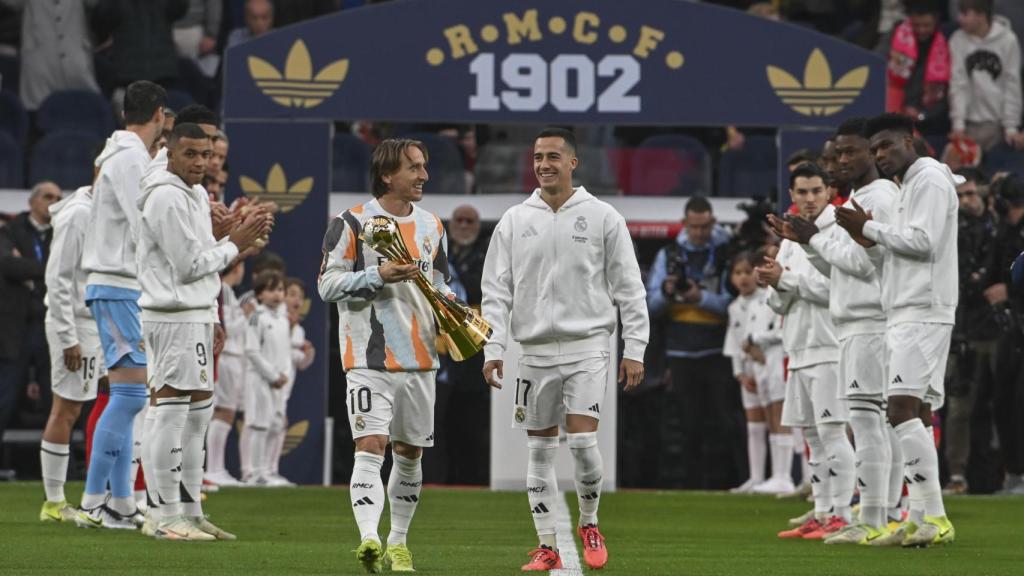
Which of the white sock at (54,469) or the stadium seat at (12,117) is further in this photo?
the stadium seat at (12,117)

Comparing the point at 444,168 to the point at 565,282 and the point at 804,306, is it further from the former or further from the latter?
the point at 565,282

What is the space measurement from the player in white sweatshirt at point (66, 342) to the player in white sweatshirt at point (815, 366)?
4341 millimetres

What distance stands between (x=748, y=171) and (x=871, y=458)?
8664 mm

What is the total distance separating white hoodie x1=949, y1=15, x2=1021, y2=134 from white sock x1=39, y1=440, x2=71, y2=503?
37.6 feet

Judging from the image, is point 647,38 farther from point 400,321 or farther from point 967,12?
point 400,321

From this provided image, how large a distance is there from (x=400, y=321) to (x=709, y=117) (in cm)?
856

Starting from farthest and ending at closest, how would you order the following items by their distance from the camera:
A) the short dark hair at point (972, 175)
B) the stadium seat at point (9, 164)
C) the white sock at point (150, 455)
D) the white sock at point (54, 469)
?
1. the stadium seat at point (9, 164)
2. the short dark hair at point (972, 175)
3. the white sock at point (54, 469)
4. the white sock at point (150, 455)

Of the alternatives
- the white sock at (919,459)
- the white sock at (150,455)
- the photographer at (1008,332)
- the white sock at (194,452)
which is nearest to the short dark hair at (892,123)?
the white sock at (919,459)

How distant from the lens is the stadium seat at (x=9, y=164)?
17359 mm

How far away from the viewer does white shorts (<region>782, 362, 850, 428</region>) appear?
10.9m

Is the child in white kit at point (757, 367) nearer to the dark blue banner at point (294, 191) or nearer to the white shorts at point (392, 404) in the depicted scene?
the dark blue banner at point (294, 191)

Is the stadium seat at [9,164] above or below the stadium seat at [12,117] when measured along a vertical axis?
below

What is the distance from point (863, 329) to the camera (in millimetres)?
9961

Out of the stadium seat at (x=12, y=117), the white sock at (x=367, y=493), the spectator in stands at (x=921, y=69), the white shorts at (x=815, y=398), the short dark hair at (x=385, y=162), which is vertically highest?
the spectator in stands at (x=921, y=69)
